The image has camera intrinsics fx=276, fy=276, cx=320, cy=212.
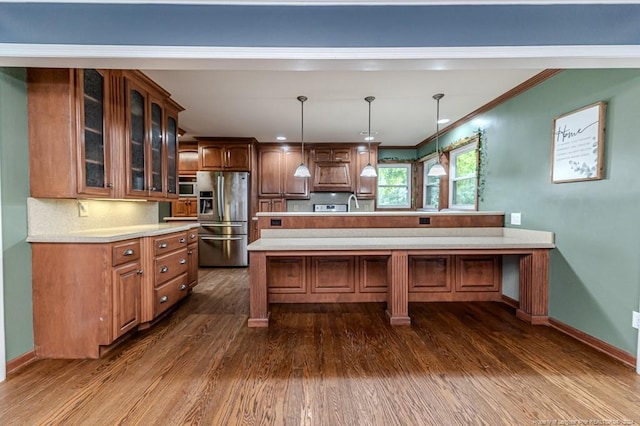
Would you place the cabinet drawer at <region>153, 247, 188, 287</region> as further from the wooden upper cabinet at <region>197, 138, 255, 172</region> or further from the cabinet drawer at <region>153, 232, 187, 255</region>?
the wooden upper cabinet at <region>197, 138, 255, 172</region>

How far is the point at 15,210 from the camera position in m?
1.90

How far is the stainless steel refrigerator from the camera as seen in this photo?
15.9 feet

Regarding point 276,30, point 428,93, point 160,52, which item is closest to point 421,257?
point 428,93

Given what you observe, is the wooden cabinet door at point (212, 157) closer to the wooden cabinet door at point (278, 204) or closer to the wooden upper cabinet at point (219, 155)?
the wooden upper cabinet at point (219, 155)

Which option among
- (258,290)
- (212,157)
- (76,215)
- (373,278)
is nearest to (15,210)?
(76,215)

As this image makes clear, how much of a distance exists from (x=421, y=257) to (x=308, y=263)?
4.25ft

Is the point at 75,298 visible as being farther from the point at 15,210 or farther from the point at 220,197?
the point at 220,197

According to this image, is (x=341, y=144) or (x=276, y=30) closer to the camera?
(x=276, y=30)

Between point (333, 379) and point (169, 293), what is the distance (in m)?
1.91

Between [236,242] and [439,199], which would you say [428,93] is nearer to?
[439,199]

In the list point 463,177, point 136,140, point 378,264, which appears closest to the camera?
point 136,140

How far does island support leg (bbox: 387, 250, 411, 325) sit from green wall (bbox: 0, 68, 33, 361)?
111 inches

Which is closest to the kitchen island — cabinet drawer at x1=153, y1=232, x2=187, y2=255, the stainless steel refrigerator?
cabinet drawer at x1=153, y1=232, x2=187, y2=255

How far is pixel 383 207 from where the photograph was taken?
577 centimetres
